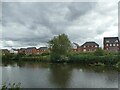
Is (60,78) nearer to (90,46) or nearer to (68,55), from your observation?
(68,55)

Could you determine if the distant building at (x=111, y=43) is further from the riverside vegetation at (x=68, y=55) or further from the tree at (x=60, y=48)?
the tree at (x=60, y=48)

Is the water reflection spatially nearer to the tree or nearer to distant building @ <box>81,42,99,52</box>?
the tree

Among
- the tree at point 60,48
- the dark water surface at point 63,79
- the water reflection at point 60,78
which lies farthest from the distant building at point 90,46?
the water reflection at point 60,78

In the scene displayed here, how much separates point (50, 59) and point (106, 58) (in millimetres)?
16365

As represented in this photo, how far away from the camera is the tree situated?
47.5 meters

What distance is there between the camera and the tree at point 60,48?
4746cm

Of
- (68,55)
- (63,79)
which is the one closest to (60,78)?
(63,79)

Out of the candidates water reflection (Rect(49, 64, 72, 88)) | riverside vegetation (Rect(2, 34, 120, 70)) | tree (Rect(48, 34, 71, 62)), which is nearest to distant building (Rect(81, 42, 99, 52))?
riverside vegetation (Rect(2, 34, 120, 70))

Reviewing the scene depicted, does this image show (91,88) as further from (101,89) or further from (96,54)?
(96,54)

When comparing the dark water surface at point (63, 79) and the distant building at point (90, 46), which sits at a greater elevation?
the distant building at point (90, 46)

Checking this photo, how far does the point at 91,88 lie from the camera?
14938 mm

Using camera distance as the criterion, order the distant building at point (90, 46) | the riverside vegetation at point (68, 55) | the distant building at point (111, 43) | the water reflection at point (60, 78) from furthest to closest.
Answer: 1. the distant building at point (90, 46)
2. the distant building at point (111, 43)
3. the riverside vegetation at point (68, 55)
4. the water reflection at point (60, 78)

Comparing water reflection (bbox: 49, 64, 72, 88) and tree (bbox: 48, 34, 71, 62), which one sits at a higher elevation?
tree (bbox: 48, 34, 71, 62)

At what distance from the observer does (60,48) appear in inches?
1900
